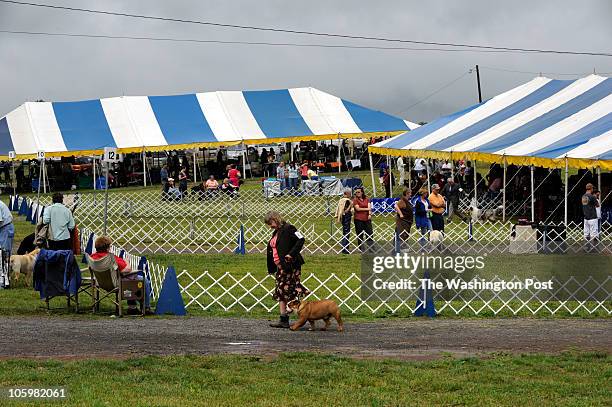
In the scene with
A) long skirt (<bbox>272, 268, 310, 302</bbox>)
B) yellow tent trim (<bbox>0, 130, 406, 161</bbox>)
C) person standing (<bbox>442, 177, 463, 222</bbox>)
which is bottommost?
long skirt (<bbox>272, 268, 310, 302</bbox>)

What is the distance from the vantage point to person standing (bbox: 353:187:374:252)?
75.9 feet

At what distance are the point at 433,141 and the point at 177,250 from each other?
12400 millimetres

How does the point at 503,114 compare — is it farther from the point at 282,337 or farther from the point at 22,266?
the point at 282,337

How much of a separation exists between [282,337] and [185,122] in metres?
35.2

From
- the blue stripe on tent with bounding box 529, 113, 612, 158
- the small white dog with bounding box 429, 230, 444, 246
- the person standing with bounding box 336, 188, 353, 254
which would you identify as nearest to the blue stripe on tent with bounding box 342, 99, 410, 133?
the blue stripe on tent with bounding box 529, 113, 612, 158

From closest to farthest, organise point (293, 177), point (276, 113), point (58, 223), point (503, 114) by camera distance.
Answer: point (58, 223)
point (503, 114)
point (293, 177)
point (276, 113)

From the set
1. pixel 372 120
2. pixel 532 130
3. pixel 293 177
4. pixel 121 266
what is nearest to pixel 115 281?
pixel 121 266

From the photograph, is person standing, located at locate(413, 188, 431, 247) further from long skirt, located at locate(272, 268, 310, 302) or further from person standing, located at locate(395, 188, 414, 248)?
long skirt, located at locate(272, 268, 310, 302)

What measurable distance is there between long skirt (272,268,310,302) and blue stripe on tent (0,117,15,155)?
3273 cm

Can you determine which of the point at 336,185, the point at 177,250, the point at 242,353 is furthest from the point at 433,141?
the point at 242,353

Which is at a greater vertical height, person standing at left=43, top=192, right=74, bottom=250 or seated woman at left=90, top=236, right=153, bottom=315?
person standing at left=43, top=192, right=74, bottom=250

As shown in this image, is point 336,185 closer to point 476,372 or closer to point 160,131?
point 160,131

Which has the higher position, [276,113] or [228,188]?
[276,113]

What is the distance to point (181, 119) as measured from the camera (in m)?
48.0
